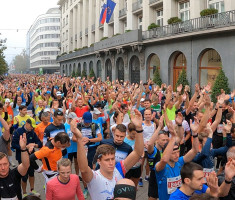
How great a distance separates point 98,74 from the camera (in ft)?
133

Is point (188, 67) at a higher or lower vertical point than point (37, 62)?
lower

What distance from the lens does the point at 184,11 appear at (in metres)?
22.7

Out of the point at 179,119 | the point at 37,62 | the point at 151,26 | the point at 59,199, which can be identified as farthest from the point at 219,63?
the point at 37,62

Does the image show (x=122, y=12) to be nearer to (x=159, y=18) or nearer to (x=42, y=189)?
(x=159, y=18)

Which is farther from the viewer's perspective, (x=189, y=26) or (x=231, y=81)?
(x=189, y=26)

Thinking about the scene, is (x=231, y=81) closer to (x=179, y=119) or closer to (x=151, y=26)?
(x=151, y=26)

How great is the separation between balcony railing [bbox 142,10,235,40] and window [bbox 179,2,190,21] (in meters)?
1.53

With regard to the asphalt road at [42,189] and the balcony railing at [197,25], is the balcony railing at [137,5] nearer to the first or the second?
the balcony railing at [197,25]

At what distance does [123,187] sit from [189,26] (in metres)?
19.1

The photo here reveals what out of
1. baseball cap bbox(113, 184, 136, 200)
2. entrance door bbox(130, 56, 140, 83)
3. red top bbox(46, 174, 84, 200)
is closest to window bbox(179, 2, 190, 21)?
entrance door bbox(130, 56, 140, 83)

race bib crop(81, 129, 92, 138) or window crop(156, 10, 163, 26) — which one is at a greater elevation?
window crop(156, 10, 163, 26)

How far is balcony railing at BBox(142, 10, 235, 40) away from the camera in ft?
54.5

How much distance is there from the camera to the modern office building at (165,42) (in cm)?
1756

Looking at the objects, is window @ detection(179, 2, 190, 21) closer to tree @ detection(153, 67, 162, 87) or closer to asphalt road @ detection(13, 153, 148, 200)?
tree @ detection(153, 67, 162, 87)
